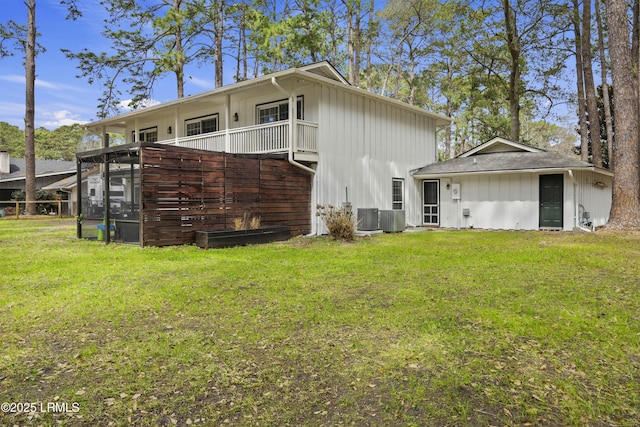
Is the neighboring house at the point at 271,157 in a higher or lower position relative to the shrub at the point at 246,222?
higher

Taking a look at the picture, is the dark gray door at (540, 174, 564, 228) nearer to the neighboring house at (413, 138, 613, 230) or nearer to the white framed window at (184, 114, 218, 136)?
the neighboring house at (413, 138, 613, 230)

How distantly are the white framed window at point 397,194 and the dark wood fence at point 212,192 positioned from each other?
448 cm

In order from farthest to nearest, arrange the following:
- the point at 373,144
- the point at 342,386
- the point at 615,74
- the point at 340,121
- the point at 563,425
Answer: the point at 373,144 → the point at 340,121 → the point at 615,74 → the point at 342,386 → the point at 563,425

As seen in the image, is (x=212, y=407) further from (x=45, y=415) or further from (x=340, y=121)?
(x=340, y=121)

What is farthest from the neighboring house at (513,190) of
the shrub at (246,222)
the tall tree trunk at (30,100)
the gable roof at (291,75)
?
the tall tree trunk at (30,100)

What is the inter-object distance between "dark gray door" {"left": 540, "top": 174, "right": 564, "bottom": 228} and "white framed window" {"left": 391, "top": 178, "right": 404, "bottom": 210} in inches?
193

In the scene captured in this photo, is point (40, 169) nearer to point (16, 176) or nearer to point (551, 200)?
point (16, 176)

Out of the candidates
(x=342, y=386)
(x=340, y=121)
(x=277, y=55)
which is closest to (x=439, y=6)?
(x=277, y=55)

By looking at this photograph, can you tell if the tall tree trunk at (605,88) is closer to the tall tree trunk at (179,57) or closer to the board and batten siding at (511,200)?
the board and batten siding at (511,200)

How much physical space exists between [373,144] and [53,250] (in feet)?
33.5

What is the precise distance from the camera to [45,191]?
25156mm

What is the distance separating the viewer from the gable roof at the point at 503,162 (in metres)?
12.6

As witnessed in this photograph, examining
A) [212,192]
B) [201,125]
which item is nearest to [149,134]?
[201,125]

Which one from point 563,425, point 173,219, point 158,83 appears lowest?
point 563,425
